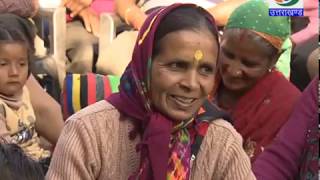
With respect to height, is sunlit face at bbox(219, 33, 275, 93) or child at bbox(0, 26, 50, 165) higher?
sunlit face at bbox(219, 33, 275, 93)

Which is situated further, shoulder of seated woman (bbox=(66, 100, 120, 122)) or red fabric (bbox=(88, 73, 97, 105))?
red fabric (bbox=(88, 73, 97, 105))

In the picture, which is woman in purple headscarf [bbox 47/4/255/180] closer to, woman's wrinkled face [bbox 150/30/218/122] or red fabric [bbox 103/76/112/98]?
woman's wrinkled face [bbox 150/30/218/122]

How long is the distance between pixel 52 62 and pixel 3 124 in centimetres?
105

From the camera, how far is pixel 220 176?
1289 mm

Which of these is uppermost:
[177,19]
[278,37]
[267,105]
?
[177,19]

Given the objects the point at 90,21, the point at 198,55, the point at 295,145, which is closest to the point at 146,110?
the point at 198,55

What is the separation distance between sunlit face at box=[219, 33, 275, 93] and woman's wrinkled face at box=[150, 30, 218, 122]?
1.52 ft

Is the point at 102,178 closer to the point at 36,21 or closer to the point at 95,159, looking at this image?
the point at 95,159

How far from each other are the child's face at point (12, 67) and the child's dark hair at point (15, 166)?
2.59 ft

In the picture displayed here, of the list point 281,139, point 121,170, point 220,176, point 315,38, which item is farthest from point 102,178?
point 315,38

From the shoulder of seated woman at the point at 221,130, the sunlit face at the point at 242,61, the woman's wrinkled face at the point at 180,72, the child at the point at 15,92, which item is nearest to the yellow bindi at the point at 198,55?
the woman's wrinkled face at the point at 180,72

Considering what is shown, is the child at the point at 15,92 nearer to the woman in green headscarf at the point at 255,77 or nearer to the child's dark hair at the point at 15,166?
the woman in green headscarf at the point at 255,77

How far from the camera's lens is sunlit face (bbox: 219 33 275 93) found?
67.0 inches

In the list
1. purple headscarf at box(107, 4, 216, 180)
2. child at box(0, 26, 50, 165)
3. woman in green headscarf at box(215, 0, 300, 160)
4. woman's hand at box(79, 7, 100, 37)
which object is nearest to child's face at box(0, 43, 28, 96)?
child at box(0, 26, 50, 165)
